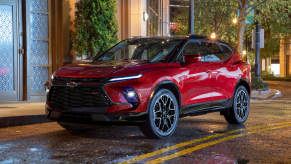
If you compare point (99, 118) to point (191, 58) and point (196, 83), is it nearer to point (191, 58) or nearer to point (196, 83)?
point (191, 58)

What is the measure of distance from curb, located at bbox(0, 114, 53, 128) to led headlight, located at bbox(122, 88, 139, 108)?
358cm

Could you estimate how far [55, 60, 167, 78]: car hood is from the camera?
604cm

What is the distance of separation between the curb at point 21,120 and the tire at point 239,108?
412cm

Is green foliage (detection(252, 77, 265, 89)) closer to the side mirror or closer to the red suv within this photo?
the red suv

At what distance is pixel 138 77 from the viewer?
20.0 feet

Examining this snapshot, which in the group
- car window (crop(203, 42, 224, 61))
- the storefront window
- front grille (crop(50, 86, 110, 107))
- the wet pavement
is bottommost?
the wet pavement

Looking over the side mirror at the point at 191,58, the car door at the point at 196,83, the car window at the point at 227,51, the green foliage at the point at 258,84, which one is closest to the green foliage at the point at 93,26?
the car window at the point at 227,51

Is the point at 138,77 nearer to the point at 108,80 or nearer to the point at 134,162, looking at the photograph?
the point at 108,80

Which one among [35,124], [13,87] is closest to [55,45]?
[13,87]

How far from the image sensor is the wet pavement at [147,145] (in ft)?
16.9

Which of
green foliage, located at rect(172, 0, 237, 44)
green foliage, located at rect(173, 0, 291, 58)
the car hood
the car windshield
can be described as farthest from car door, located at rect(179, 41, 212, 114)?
green foliage, located at rect(172, 0, 237, 44)

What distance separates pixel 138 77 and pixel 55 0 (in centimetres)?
829

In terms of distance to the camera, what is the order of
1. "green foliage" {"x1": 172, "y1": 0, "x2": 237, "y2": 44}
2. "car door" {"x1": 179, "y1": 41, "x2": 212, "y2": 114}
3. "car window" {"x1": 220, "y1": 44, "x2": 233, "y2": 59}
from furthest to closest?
"green foliage" {"x1": 172, "y1": 0, "x2": 237, "y2": 44}
"car window" {"x1": 220, "y1": 44, "x2": 233, "y2": 59}
"car door" {"x1": 179, "y1": 41, "x2": 212, "y2": 114}

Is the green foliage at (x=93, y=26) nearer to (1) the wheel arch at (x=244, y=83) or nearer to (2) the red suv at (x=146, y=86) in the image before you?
(2) the red suv at (x=146, y=86)
